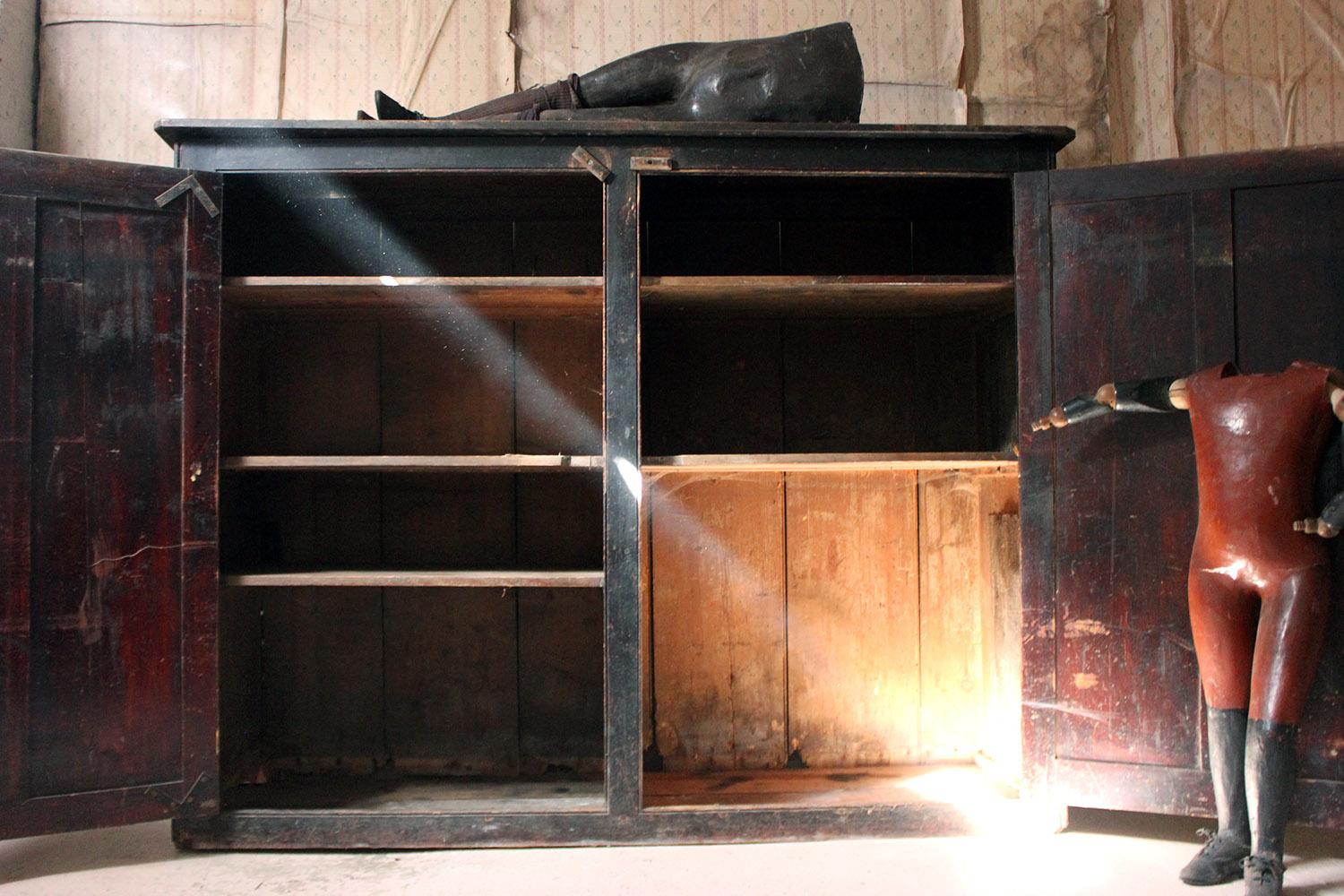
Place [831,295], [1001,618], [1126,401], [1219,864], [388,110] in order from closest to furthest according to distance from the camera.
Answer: [1219,864], [1126,401], [388,110], [831,295], [1001,618]

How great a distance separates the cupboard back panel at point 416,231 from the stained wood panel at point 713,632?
791 mm

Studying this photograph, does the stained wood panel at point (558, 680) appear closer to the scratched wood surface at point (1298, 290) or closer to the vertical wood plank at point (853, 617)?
the vertical wood plank at point (853, 617)

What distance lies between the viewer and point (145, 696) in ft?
6.95

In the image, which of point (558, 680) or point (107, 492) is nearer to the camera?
point (107, 492)

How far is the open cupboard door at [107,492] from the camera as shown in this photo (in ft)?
6.65

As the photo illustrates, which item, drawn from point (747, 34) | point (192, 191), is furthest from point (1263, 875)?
point (192, 191)

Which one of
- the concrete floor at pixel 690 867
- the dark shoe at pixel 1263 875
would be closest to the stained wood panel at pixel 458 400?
the concrete floor at pixel 690 867

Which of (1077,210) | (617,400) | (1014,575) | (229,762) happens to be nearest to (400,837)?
(229,762)

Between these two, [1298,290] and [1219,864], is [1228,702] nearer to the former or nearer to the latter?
[1219,864]

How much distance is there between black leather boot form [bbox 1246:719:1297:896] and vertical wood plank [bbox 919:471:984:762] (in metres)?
0.90

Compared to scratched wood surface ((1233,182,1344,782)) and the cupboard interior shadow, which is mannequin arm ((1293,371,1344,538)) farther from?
the cupboard interior shadow

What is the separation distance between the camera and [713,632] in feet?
9.09

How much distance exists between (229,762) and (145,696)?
38 cm

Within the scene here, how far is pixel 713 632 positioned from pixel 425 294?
1273 mm
